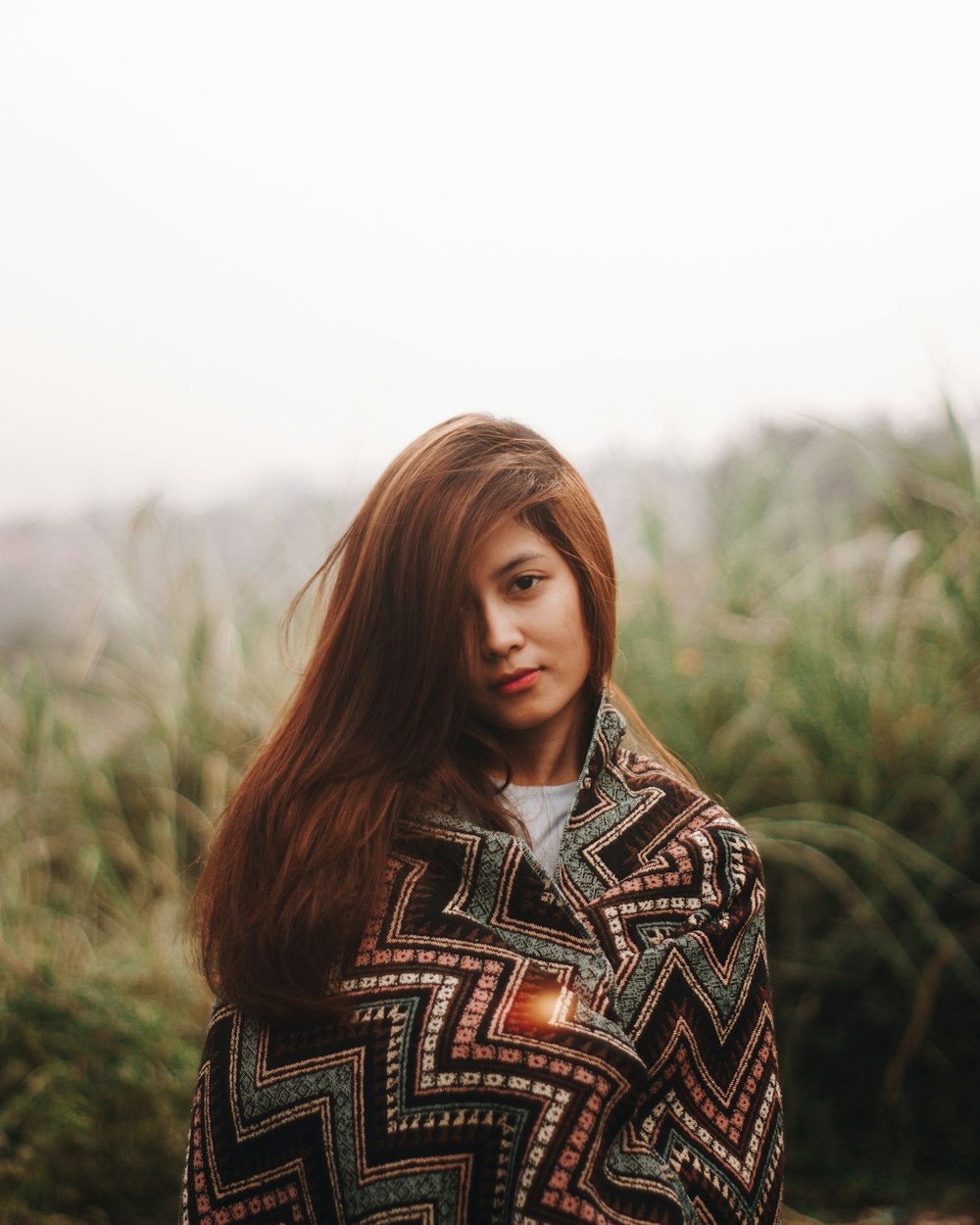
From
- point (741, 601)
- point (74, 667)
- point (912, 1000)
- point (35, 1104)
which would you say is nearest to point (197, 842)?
point (74, 667)

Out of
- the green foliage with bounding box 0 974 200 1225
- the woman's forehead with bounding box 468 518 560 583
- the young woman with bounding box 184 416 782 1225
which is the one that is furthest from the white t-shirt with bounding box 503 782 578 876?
the green foliage with bounding box 0 974 200 1225

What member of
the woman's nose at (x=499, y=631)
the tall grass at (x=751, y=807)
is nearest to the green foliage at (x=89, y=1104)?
the tall grass at (x=751, y=807)

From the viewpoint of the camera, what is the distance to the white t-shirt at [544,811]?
1.81 m

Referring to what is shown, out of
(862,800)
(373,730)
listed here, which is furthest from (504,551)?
(862,800)

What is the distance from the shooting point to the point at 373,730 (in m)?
1.76

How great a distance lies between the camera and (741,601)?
3.69 meters

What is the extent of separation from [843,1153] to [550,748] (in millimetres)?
1878

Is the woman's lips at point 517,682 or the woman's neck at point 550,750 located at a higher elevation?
the woman's lips at point 517,682

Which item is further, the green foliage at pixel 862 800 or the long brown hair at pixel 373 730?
the green foliage at pixel 862 800

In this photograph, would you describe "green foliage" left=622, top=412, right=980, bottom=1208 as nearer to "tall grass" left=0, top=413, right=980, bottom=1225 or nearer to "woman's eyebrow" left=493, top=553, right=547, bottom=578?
"tall grass" left=0, top=413, right=980, bottom=1225

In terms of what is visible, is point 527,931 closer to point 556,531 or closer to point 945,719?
point 556,531

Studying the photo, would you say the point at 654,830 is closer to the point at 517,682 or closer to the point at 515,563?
the point at 517,682

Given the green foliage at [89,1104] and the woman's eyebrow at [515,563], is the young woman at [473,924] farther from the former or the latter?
the green foliage at [89,1104]

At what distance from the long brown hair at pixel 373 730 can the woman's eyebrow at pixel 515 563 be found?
0.06 m
